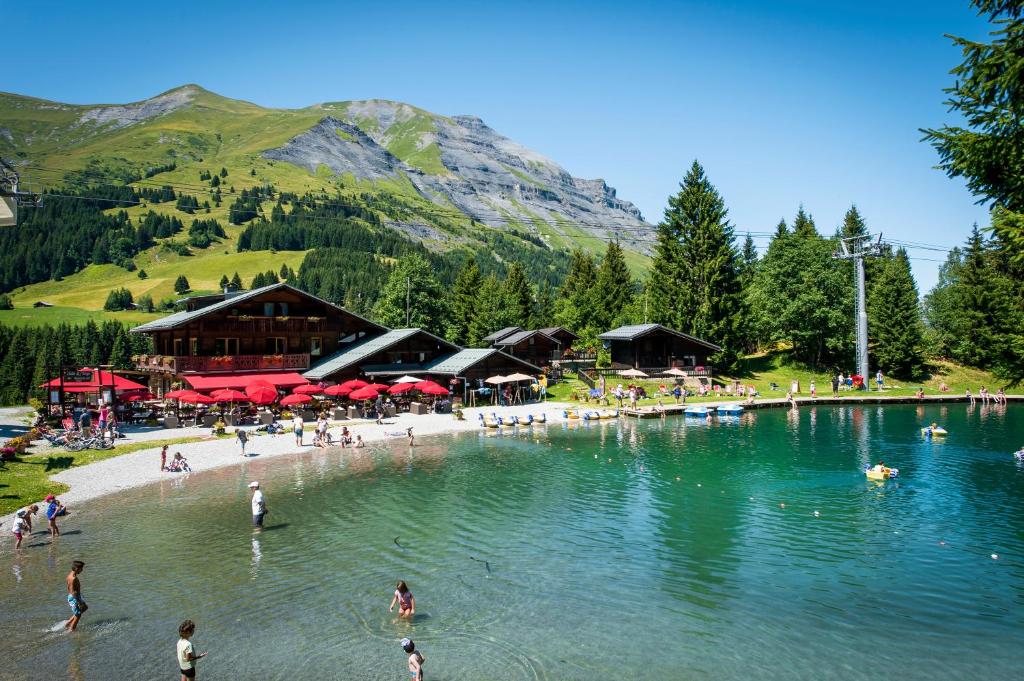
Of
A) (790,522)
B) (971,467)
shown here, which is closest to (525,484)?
(790,522)

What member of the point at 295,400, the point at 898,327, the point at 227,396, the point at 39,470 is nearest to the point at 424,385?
the point at 295,400

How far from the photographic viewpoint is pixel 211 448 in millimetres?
40875

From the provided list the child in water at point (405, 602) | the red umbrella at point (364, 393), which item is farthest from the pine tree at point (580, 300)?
the child in water at point (405, 602)

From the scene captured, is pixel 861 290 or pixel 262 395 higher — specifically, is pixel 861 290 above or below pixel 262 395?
above

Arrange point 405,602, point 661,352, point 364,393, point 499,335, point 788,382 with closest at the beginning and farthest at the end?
point 405,602, point 364,393, point 661,352, point 788,382, point 499,335

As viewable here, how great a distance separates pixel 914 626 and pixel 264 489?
28.0 metres

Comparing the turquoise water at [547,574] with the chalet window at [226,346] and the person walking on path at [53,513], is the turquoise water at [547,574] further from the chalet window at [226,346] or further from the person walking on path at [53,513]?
the chalet window at [226,346]

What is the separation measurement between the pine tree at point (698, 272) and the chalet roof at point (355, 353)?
3419 cm

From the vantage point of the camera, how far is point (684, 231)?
87.1 metres

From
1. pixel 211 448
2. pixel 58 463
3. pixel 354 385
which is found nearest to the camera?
pixel 58 463

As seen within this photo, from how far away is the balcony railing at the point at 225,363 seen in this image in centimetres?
5572

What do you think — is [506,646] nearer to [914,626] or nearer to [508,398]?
[914,626]

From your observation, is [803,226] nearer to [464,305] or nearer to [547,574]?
[464,305]

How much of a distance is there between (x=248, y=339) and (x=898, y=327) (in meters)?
77.2
